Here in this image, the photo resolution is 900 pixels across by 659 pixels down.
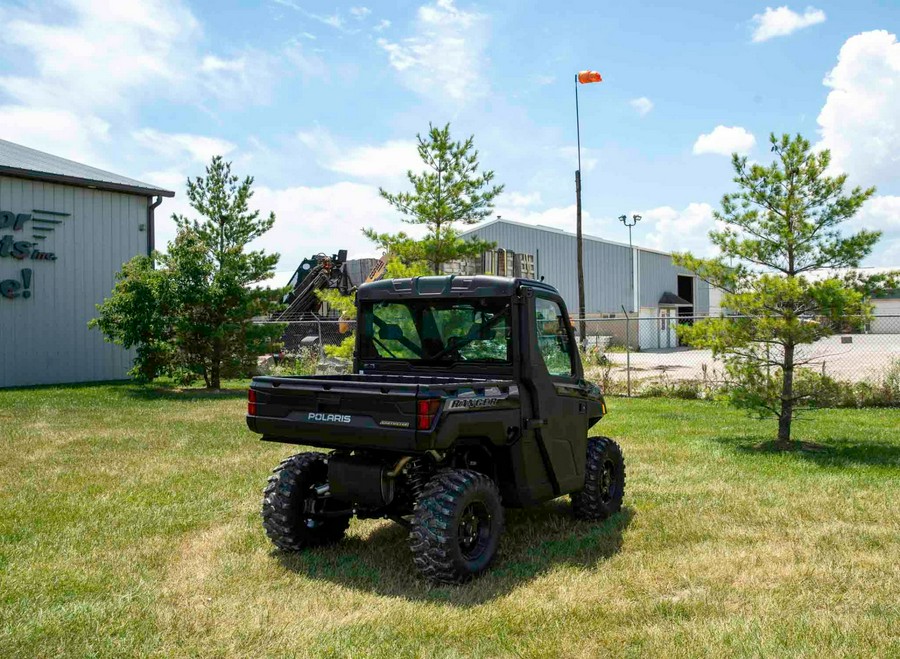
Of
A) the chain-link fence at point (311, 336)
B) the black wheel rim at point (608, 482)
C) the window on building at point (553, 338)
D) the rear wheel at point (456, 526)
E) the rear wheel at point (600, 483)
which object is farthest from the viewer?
the chain-link fence at point (311, 336)

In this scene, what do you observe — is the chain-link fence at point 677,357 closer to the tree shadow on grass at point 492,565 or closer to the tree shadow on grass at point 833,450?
the tree shadow on grass at point 833,450

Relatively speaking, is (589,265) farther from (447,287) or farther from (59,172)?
(447,287)

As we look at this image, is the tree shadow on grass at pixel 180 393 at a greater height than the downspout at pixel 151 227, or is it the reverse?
the downspout at pixel 151 227

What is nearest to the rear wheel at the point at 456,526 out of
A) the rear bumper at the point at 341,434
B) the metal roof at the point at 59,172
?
the rear bumper at the point at 341,434

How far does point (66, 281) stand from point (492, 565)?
19.6 metres

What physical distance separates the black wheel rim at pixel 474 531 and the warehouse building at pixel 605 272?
30.1m

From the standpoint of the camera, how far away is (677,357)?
32.9 meters

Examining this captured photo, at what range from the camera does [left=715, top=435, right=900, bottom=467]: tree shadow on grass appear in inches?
367

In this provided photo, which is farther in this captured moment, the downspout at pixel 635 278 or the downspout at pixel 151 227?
the downspout at pixel 635 278

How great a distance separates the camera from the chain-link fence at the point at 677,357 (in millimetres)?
14273

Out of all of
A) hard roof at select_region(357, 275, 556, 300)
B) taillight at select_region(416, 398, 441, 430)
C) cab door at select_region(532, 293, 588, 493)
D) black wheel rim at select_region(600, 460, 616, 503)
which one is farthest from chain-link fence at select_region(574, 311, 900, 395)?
taillight at select_region(416, 398, 441, 430)

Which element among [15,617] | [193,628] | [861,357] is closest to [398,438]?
[193,628]

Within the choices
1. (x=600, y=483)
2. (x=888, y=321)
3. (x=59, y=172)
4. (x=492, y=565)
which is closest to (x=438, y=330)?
(x=492, y=565)

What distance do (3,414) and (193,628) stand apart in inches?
459
